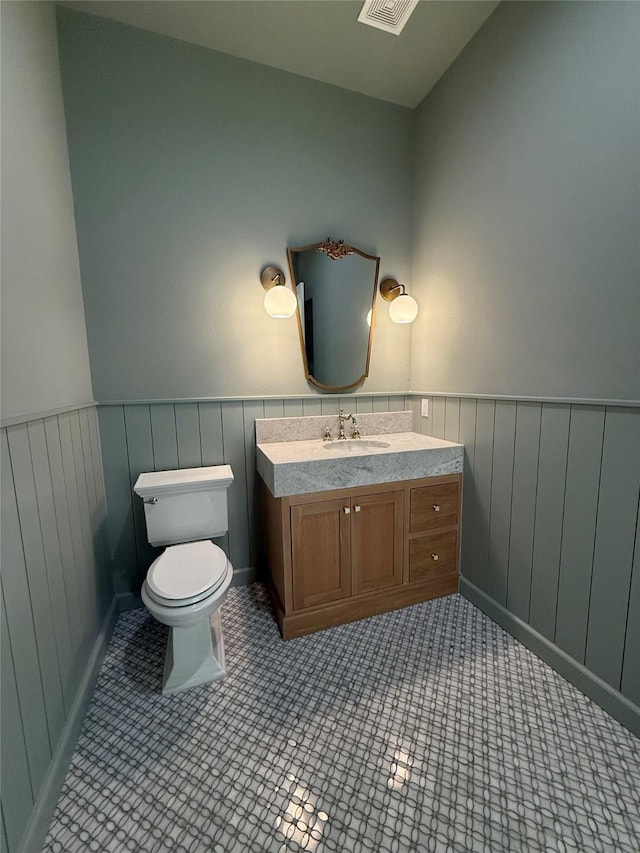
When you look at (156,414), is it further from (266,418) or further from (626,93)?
(626,93)

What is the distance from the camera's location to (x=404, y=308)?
2.04m

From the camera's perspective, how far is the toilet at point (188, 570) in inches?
50.9

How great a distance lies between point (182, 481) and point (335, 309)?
1321 mm

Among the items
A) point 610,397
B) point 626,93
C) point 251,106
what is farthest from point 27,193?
point 610,397

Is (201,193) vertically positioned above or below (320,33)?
below

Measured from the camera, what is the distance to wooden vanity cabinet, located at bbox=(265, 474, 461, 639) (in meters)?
1.61

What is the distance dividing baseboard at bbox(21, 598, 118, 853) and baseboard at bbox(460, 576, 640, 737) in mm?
1831

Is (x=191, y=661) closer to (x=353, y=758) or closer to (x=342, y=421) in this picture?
(x=353, y=758)

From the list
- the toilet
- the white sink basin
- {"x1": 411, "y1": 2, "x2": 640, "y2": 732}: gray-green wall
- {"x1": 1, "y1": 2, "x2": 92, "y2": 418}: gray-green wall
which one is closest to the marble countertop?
the white sink basin

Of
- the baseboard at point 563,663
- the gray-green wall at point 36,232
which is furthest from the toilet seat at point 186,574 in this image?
the baseboard at point 563,663

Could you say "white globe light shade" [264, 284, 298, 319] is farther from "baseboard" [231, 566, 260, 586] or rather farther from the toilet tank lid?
"baseboard" [231, 566, 260, 586]

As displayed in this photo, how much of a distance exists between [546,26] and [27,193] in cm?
205

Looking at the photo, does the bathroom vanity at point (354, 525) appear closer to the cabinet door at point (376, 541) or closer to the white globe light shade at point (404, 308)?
the cabinet door at point (376, 541)

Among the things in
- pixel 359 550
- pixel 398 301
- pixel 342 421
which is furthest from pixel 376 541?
pixel 398 301
